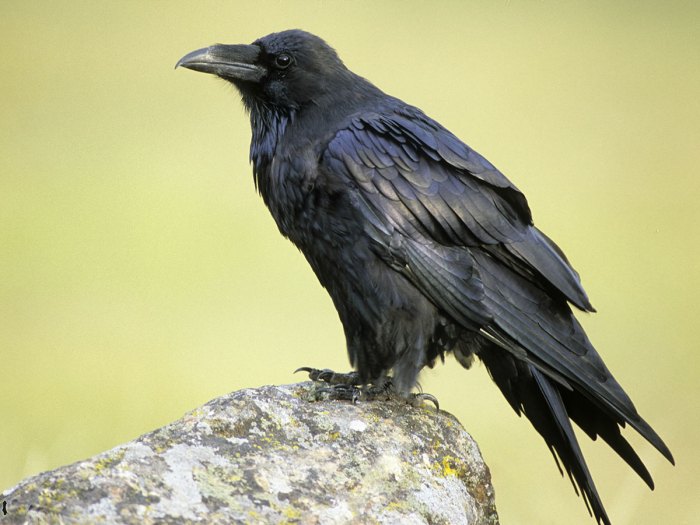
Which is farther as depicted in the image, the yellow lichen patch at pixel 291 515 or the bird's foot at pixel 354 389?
the bird's foot at pixel 354 389

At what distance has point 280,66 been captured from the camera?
195 inches

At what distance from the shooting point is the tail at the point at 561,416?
4.50 meters

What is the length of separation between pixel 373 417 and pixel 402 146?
1261 mm

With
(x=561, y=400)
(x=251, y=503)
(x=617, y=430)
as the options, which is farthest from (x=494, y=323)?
(x=251, y=503)

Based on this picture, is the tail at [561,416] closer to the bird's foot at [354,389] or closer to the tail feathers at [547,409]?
the tail feathers at [547,409]

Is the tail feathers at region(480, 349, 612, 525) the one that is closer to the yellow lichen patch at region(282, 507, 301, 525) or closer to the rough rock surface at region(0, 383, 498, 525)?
the rough rock surface at region(0, 383, 498, 525)

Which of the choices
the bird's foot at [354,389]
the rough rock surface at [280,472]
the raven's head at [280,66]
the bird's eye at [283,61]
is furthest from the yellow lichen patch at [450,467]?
the bird's eye at [283,61]

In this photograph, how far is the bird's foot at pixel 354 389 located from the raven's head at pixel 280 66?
1.31 metres

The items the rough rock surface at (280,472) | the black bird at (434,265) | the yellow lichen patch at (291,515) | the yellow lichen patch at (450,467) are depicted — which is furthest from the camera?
the black bird at (434,265)

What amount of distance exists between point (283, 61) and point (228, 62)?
272 mm

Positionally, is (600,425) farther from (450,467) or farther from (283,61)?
(283,61)

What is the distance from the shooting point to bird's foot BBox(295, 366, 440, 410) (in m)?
4.48

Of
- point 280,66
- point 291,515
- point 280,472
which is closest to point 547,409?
point 280,472

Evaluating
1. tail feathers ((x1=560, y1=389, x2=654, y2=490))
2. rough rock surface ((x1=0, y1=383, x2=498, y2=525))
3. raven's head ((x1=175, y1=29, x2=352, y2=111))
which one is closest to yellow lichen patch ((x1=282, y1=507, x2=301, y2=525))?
→ rough rock surface ((x1=0, y1=383, x2=498, y2=525))
